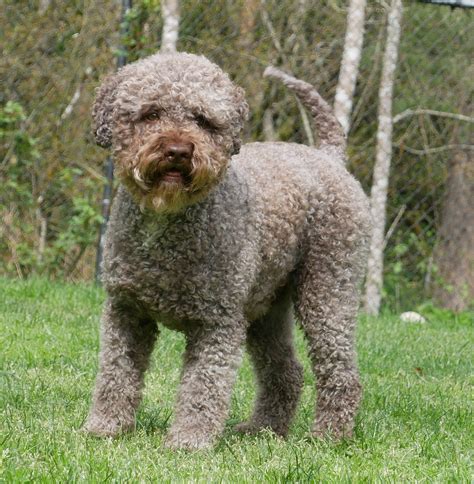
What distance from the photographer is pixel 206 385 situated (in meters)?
3.97

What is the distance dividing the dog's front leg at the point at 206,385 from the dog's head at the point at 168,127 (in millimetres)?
560

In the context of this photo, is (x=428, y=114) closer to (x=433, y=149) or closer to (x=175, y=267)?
(x=433, y=149)

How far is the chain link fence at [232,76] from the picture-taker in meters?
8.79

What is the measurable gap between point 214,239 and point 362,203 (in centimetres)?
97

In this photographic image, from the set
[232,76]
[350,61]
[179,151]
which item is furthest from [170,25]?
[179,151]

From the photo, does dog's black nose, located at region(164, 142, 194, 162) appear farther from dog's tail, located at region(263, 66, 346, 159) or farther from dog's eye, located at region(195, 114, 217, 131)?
dog's tail, located at region(263, 66, 346, 159)

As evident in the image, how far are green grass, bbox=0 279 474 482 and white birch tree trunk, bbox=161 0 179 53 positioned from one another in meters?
2.20

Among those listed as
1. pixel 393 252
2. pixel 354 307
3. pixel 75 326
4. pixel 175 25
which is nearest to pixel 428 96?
pixel 393 252

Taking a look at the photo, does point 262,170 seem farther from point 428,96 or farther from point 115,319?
point 428,96

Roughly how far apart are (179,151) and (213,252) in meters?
0.54

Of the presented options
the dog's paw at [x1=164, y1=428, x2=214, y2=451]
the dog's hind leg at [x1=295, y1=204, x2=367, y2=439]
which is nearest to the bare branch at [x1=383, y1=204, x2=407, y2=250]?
the dog's hind leg at [x1=295, y1=204, x2=367, y2=439]

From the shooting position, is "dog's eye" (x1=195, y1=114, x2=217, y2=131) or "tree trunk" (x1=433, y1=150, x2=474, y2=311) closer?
"dog's eye" (x1=195, y1=114, x2=217, y2=131)

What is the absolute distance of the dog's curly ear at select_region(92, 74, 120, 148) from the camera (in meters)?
3.92

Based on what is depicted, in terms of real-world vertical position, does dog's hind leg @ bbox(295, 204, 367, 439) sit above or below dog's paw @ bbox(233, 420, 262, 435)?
above
